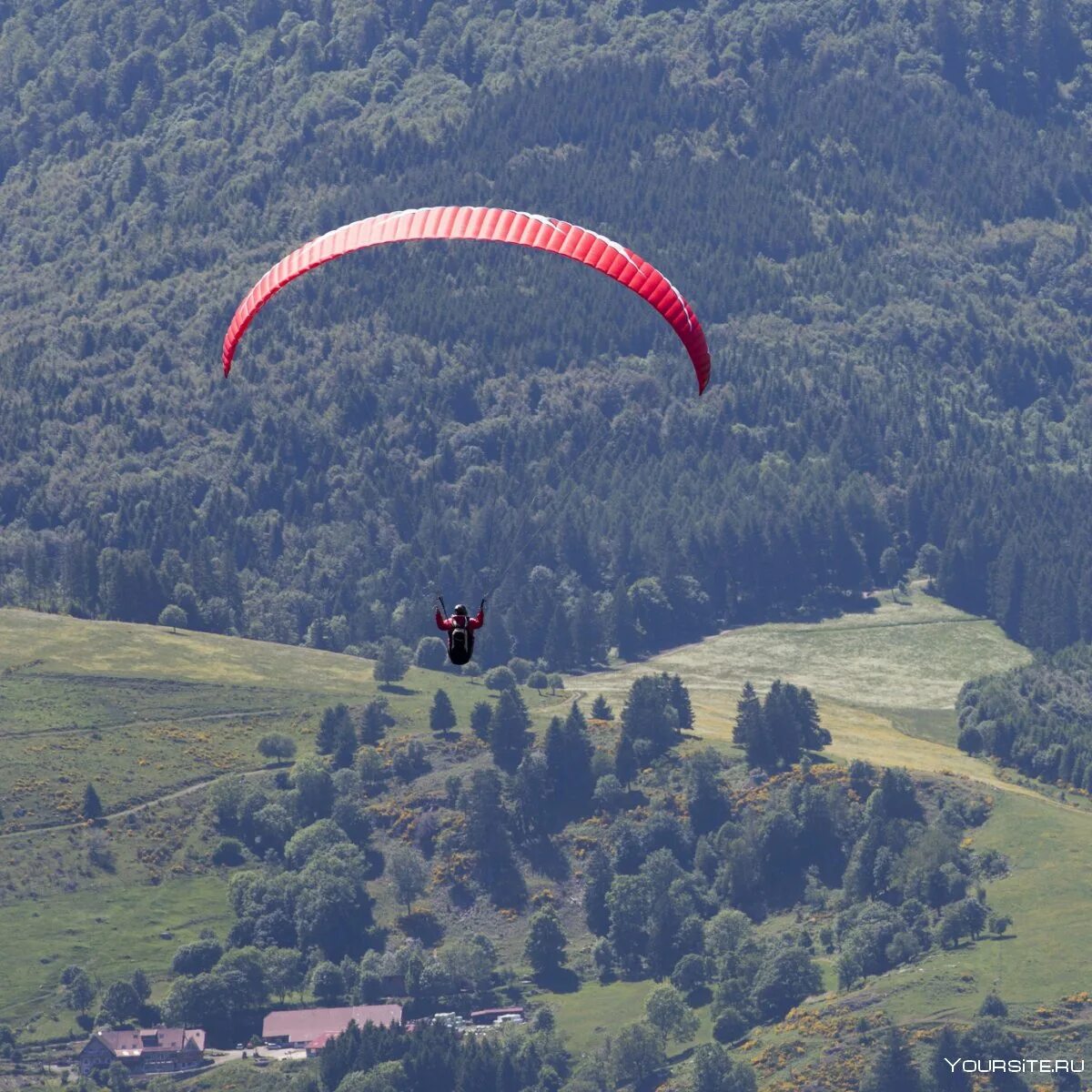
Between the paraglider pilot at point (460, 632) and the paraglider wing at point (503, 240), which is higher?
the paraglider wing at point (503, 240)

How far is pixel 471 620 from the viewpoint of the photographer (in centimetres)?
9069

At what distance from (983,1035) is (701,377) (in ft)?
370

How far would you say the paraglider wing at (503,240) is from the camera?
303ft

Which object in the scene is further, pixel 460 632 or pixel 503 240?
pixel 503 240

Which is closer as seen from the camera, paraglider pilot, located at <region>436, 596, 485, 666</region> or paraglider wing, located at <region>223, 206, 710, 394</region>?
paraglider pilot, located at <region>436, 596, 485, 666</region>

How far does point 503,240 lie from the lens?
94125mm

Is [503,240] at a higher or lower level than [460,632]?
higher

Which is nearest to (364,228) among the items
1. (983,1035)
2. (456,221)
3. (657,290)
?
(456,221)

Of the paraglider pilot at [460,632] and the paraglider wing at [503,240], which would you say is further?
the paraglider wing at [503,240]

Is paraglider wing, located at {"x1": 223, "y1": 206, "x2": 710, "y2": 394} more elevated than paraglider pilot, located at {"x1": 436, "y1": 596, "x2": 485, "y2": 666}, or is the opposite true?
paraglider wing, located at {"x1": 223, "y1": 206, "x2": 710, "y2": 394}

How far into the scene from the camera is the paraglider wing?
9238 centimetres

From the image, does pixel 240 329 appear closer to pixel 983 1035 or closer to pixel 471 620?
pixel 471 620

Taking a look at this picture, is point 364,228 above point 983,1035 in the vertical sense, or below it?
above

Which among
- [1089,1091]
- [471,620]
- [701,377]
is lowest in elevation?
[1089,1091]
